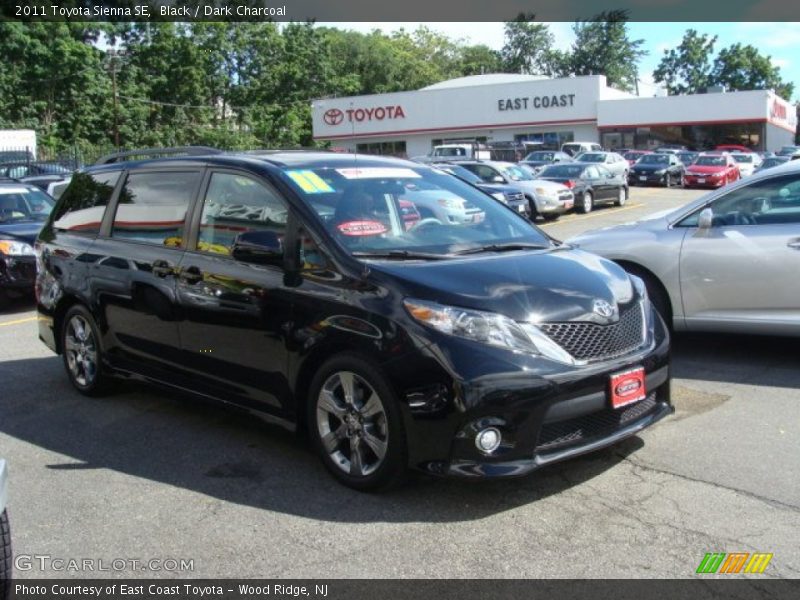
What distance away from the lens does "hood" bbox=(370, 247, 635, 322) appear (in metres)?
3.97

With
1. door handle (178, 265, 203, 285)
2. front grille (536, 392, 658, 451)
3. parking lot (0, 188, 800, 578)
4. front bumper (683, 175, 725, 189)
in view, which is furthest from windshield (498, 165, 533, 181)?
front grille (536, 392, 658, 451)

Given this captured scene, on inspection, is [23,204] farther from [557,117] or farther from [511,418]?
[557,117]

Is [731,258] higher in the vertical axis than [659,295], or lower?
higher

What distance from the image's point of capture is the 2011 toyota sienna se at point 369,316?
3852mm

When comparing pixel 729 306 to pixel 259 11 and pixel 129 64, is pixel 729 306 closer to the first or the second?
pixel 129 64

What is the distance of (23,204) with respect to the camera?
1222cm

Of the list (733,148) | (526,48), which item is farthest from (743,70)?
(733,148)

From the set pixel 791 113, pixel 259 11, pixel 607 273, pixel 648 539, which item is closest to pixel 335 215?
pixel 607 273

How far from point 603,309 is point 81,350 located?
407 cm

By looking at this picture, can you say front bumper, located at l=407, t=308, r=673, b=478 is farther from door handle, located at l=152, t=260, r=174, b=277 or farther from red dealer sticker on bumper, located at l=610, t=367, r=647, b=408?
door handle, located at l=152, t=260, r=174, b=277

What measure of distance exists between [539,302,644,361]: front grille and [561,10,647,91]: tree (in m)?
93.2

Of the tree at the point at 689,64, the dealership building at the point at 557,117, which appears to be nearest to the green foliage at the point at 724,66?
the tree at the point at 689,64

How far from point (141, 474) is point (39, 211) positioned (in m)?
9.01

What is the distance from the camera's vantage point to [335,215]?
4594 mm
